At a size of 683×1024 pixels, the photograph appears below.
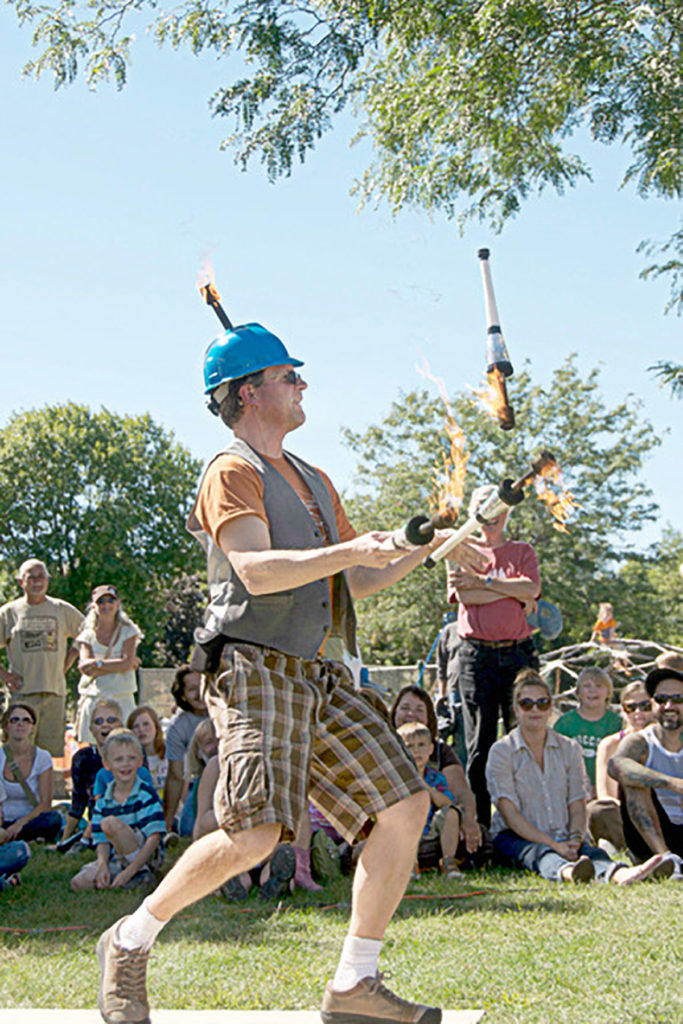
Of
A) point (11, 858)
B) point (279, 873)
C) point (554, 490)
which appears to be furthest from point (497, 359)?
point (11, 858)

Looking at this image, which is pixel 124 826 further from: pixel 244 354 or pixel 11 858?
pixel 244 354

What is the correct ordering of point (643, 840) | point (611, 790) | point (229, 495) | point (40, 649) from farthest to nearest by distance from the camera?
point (40, 649) < point (611, 790) < point (643, 840) < point (229, 495)

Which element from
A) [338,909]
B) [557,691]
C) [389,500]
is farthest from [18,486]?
[338,909]

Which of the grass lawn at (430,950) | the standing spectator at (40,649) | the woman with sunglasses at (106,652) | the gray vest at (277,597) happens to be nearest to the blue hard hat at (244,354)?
the gray vest at (277,597)

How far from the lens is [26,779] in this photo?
825 centimetres

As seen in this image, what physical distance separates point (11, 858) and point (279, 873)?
5.90 ft

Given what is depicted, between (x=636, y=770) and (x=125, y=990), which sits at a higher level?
(x=636, y=770)

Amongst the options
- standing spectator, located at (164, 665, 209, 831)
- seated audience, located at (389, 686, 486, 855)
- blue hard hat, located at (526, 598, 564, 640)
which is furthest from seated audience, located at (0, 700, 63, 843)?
blue hard hat, located at (526, 598, 564, 640)

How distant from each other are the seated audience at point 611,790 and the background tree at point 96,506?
21.3m

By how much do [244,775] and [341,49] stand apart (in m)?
→ 7.54

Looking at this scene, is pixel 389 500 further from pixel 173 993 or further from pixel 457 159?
pixel 173 993

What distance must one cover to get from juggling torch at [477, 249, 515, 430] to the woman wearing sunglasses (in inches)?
135

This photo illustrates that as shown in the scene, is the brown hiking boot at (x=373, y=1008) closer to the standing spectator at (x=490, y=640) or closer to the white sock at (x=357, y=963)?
the white sock at (x=357, y=963)

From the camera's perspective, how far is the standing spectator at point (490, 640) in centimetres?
711
